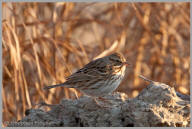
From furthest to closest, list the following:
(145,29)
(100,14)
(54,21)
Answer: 1. (100,14)
2. (145,29)
3. (54,21)

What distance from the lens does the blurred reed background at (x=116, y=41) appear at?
6801 mm

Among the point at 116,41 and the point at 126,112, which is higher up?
the point at 116,41

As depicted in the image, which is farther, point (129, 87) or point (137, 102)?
point (129, 87)

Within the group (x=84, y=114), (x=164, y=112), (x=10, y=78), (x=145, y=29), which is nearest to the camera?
(x=164, y=112)

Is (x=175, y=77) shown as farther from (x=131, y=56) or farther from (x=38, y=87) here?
(x=38, y=87)

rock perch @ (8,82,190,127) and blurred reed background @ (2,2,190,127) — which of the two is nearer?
rock perch @ (8,82,190,127)

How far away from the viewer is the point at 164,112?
3.76 metres

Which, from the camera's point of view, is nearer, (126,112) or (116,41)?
(126,112)

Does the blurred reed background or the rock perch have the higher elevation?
the blurred reed background

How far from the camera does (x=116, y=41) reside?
275 inches

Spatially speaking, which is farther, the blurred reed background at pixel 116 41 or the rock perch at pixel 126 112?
the blurred reed background at pixel 116 41

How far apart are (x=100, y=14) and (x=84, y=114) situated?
4.80 metres

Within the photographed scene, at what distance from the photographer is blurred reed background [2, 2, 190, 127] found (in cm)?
680

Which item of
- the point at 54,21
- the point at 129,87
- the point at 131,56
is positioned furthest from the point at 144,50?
the point at 54,21
